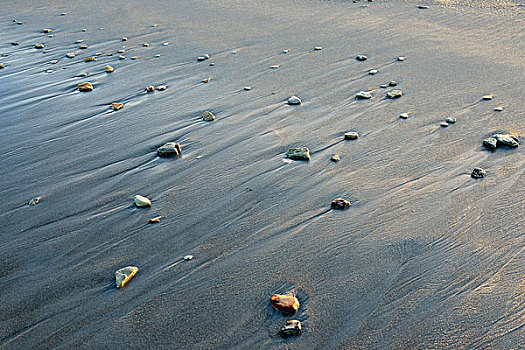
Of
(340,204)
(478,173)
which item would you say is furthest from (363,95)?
(340,204)

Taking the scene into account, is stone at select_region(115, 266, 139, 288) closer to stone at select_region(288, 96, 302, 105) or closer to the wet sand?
the wet sand

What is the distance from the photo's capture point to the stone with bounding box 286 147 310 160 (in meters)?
3.64

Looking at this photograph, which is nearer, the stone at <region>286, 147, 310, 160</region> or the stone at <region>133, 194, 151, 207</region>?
the stone at <region>133, 194, 151, 207</region>

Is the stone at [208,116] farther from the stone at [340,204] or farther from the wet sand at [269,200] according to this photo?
the stone at [340,204]

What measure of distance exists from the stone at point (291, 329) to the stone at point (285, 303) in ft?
0.27

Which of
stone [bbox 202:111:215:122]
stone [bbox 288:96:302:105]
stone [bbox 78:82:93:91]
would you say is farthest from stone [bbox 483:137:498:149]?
stone [bbox 78:82:93:91]

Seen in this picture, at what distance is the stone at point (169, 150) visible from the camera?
12.6 feet

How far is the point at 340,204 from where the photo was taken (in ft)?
9.95

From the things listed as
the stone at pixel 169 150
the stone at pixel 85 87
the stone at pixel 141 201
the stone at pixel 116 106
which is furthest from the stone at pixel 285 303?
the stone at pixel 85 87

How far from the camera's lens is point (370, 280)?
8.00 feet

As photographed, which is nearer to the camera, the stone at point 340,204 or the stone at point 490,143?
the stone at point 340,204

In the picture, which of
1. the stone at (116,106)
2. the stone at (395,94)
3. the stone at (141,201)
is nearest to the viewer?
the stone at (141,201)

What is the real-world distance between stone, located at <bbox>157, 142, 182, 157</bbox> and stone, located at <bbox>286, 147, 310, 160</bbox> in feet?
3.04

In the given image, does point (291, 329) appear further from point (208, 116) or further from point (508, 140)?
point (208, 116)
